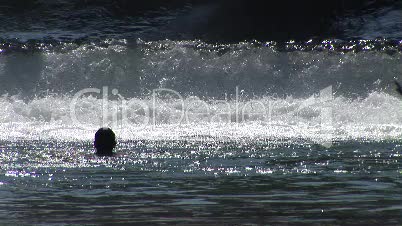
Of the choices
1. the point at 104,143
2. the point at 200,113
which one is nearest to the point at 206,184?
the point at 104,143

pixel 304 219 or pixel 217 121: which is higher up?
pixel 217 121

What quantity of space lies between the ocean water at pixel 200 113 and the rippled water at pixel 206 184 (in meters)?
0.03

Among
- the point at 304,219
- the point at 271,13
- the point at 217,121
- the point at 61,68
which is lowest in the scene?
the point at 304,219

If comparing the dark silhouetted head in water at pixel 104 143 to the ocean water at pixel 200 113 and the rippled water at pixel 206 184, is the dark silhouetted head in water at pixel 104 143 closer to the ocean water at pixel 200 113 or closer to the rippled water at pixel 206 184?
the rippled water at pixel 206 184

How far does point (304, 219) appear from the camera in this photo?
784cm

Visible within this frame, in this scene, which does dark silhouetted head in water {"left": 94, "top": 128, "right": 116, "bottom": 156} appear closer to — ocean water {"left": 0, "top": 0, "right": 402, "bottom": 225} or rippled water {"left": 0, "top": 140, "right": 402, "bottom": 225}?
rippled water {"left": 0, "top": 140, "right": 402, "bottom": 225}

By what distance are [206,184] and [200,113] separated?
562 inches

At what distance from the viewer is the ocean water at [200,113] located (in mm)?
9203

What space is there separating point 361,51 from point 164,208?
72.9 feet

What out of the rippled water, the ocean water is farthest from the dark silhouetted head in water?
the ocean water

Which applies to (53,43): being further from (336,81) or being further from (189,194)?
Result: (189,194)

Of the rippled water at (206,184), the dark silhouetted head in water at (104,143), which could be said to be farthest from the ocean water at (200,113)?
the dark silhouetted head in water at (104,143)

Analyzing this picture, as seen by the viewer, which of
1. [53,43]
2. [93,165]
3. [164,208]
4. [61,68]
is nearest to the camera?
[164,208]

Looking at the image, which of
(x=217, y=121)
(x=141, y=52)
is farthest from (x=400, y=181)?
(x=141, y=52)
